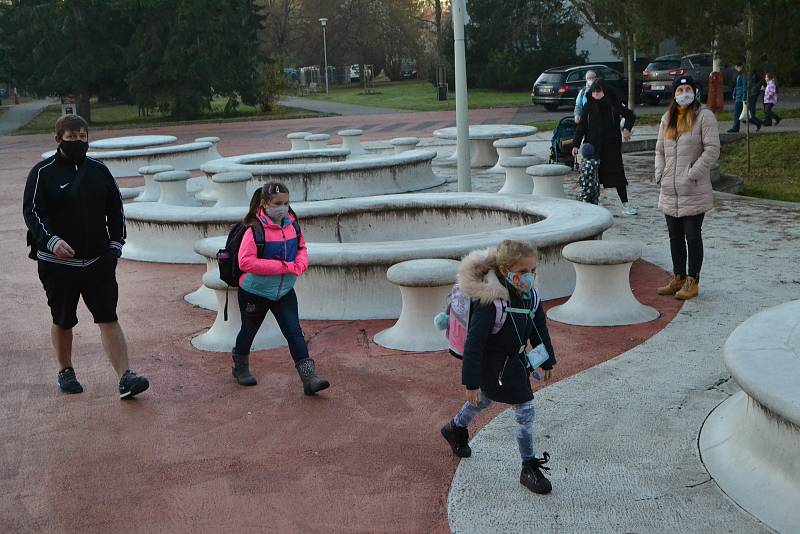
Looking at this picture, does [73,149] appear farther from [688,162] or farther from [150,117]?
[150,117]

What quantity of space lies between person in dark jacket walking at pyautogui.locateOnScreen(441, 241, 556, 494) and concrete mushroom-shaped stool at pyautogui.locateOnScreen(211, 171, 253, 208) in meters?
9.18

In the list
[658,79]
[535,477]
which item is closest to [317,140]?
[658,79]

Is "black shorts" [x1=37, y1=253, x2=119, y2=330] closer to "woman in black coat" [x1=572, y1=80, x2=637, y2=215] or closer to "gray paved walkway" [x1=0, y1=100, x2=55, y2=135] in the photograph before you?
"woman in black coat" [x1=572, y1=80, x2=637, y2=215]

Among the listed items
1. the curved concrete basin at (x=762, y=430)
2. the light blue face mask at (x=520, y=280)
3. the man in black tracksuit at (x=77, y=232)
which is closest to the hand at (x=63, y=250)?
the man in black tracksuit at (x=77, y=232)

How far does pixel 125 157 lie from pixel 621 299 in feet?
49.3

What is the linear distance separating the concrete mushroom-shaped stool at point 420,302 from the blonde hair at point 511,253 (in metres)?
2.46

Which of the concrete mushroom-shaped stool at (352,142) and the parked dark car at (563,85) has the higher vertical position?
the parked dark car at (563,85)

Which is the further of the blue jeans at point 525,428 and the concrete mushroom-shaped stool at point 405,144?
the concrete mushroom-shaped stool at point 405,144

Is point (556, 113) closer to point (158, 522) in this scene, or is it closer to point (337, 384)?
point (337, 384)

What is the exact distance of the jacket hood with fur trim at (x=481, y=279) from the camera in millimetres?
4277

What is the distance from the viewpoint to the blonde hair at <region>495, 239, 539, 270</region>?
14.1ft

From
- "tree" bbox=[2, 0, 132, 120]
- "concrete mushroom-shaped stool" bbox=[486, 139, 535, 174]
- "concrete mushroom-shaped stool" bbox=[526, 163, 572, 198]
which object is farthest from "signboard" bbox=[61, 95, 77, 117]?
"concrete mushroom-shaped stool" bbox=[526, 163, 572, 198]

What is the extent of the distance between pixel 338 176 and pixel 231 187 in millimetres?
1953

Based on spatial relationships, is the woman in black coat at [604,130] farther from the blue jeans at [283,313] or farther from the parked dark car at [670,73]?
the parked dark car at [670,73]
